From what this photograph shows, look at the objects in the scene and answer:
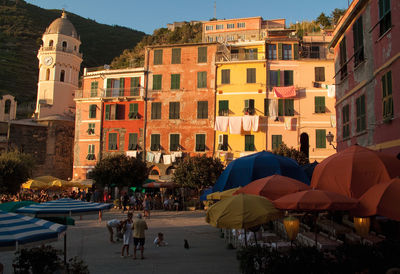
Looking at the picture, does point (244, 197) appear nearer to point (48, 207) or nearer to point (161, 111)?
point (48, 207)

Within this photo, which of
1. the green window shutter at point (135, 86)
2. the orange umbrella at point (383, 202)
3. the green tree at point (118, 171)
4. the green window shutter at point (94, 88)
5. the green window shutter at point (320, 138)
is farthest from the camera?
the green window shutter at point (94, 88)

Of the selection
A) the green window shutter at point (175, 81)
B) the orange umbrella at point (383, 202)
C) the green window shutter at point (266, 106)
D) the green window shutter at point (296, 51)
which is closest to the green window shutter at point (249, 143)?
the green window shutter at point (266, 106)

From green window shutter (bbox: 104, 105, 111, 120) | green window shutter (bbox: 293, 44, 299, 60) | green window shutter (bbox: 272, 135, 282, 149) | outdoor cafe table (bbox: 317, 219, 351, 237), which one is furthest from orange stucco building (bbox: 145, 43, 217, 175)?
outdoor cafe table (bbox: 317, 219, 351, 237)

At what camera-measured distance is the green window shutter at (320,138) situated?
33.8 meters

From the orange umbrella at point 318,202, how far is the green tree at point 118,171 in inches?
951

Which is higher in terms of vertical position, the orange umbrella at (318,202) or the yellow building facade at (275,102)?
the yellow building facade at (275,102)

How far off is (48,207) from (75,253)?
2.38 m

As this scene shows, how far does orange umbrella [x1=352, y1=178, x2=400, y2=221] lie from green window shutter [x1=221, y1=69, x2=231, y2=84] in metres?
29.3

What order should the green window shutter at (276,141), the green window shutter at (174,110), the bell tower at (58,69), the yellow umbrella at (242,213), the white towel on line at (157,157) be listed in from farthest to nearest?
the bell tower at (58,69), the green window shutter at (174,110), the white towel on line at (157,157), the green window shutter at (276,141), the yellow umbrella at (242,213)

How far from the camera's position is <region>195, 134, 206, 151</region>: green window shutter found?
36.4 meters

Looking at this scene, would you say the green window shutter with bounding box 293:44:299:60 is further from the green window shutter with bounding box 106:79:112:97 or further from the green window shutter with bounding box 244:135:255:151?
the green window shutter with bounding box 106:79:112:97

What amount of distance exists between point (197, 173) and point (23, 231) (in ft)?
77.1

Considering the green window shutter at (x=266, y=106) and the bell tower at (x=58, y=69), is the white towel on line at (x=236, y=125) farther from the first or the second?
the bell tower at (x=58, y=69)

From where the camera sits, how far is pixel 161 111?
125 feet
